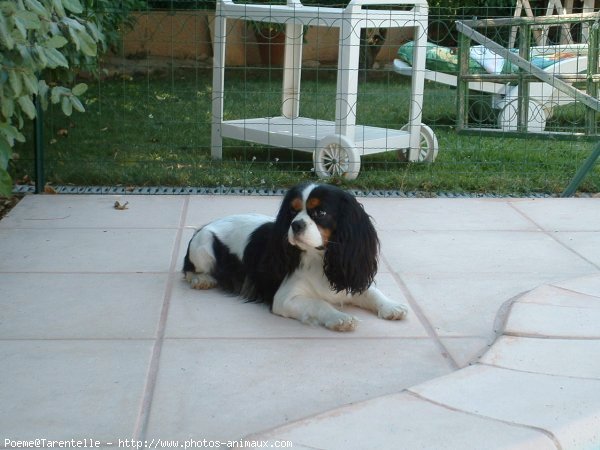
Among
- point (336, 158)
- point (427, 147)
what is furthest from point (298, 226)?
point (427, 147)

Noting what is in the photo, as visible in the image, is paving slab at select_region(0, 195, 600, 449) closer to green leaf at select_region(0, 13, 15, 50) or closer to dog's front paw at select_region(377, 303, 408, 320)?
dog's front paw at select_region(377, 303, 408, 320)

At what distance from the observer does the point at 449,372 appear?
145 inches

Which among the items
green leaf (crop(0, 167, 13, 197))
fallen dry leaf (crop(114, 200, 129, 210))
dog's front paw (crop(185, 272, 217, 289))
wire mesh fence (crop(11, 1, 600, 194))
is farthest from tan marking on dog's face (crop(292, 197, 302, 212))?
wire mesh fence (crop(11, 1, 600, 194))

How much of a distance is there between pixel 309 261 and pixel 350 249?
275mm

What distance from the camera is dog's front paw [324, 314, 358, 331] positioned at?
13.6ft

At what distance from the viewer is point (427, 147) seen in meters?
8.39

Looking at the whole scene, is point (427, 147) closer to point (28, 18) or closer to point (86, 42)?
point (86, 42)

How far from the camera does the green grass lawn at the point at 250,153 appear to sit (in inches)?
295

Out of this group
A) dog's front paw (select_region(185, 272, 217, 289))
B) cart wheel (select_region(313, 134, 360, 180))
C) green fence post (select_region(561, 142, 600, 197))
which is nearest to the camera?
dog's front paw (select_region(185, 272, 217, 289))

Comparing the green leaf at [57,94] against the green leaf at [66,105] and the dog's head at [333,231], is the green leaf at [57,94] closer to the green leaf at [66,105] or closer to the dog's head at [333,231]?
the green leaf at [66,105]

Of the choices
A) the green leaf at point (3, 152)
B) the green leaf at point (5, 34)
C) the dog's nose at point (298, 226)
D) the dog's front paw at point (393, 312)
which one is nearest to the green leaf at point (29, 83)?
the green leaf at point (5, 34)

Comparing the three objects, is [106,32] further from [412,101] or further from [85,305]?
[85,305]

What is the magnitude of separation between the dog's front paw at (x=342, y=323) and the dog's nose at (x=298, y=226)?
0.45 meters

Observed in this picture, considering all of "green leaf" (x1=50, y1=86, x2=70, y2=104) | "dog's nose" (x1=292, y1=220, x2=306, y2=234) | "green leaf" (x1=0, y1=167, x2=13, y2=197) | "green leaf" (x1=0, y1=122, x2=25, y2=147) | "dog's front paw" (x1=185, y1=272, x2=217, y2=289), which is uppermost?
"green leaf" (x1=50, y1=86, x2=70, y2=104)
